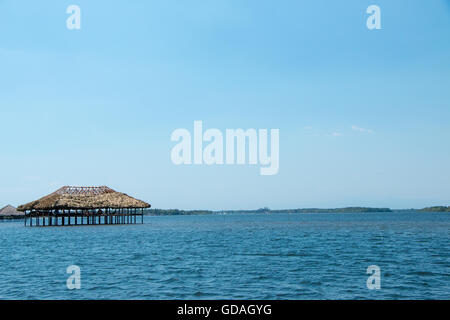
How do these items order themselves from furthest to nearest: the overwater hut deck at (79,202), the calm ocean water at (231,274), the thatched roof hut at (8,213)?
the thatched roof hut at (8,213), the overwater hut deck at (79,202), the calm ocean water at (231,274)

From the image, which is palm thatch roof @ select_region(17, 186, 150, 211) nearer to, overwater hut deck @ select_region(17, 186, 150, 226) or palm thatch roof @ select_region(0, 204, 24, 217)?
overwater hut deck @ select_region(17, 186, 150, 226)

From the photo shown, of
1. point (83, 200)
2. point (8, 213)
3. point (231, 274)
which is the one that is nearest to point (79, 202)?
point (83, 200)

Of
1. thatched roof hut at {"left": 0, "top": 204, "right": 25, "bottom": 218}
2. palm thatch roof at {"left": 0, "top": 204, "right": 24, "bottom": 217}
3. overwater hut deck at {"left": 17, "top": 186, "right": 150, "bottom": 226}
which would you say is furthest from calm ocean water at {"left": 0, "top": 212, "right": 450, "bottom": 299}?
palm thatch roof at {"left": 0, "top": 204, "right": 24, "bottom": 217}

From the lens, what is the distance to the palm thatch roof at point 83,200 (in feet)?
255

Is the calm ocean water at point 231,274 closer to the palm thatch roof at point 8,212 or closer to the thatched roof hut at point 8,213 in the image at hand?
the thatched roof hut at point 8,213

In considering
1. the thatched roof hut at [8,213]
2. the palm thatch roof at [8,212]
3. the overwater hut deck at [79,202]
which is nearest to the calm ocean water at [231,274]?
the overwater hut deck at [79,202]

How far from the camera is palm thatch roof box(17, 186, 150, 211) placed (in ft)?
255

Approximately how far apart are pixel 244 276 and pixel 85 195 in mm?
71235

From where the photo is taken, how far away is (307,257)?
2792 centimetres

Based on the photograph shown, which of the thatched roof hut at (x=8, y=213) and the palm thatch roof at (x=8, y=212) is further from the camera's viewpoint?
the palm thatch roof at (x=8, y=212)

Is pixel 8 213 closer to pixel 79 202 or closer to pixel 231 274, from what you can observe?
pixel 79 202

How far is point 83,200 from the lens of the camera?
8144 centimetres

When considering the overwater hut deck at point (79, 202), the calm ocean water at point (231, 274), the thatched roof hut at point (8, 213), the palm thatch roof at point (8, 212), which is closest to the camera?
the calm ocean water at point (231, 274)
